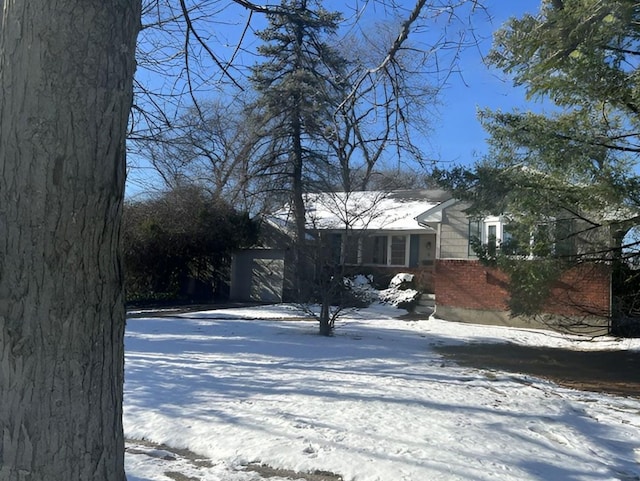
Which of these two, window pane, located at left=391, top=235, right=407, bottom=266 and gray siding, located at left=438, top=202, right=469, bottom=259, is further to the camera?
window pane, located at left=391, top=235, right=407, bottom=266

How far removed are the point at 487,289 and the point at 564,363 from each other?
6083 millimetres

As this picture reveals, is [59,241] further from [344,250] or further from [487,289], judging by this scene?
[487,289]

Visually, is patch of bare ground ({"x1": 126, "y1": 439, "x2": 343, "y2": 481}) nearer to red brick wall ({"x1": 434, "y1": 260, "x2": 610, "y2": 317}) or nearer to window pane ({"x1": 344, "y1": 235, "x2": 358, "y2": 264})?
window pane ({"x1": 344, "y1": 235, "x2": 358, "y2": 264})

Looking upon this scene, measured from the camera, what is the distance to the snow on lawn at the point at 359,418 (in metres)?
5.36

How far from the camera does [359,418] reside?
6.68 meters

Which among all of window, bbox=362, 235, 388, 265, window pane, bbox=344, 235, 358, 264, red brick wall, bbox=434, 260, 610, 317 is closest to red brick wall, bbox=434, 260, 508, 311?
red brick wall, bbox=434, 260, 610, 317

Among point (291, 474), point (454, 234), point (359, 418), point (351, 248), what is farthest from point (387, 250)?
point (291, 474)

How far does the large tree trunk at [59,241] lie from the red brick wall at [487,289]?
14.4 metres

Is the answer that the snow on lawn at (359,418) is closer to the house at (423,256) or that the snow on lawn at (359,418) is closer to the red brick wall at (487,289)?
the house at (423,256)

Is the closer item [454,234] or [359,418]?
[359,418]

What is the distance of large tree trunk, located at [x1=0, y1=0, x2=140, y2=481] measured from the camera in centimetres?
242

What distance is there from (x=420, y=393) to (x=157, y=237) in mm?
16957

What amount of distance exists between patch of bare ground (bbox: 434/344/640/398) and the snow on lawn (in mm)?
718

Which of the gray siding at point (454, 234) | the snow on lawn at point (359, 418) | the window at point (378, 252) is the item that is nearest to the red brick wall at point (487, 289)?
the gray siding at point (454, 234)
